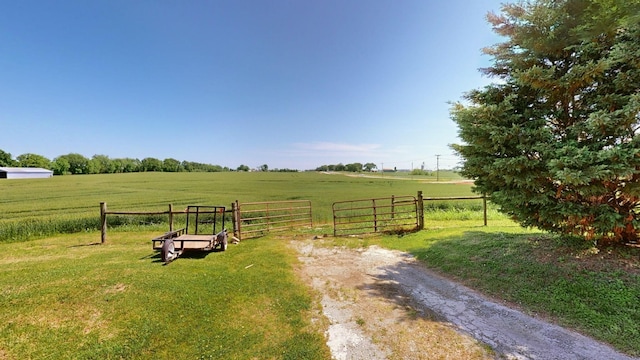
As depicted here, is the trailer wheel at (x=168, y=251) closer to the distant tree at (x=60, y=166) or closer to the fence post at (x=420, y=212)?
the fence post at (x=420, y=212)

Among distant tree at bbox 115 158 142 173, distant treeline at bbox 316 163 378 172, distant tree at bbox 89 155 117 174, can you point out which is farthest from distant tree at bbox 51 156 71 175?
distant treeline at bbox 316 163 378 172

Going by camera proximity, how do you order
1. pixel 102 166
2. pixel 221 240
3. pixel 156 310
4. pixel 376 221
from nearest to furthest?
pixel 156 310 → pixel 221 240 → pixel 376 221 → pixel 102 166

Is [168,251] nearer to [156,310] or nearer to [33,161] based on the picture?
[156,310]

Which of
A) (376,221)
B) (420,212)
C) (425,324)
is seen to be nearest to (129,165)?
(376,221)

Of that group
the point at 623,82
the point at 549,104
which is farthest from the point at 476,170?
the point at 623,82

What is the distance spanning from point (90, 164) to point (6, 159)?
21385mm

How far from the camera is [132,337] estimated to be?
339cm

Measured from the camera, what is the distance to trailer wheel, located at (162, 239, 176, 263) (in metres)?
6.43

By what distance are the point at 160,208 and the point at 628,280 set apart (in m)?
21.4

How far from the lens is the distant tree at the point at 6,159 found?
67.3 metres

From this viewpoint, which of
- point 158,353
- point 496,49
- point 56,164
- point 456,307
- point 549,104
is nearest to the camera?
point 158,353

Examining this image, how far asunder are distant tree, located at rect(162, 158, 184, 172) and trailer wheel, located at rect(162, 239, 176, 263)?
278 feet

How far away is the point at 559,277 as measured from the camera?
4.46m

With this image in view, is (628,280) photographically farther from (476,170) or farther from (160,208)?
(160,208)
